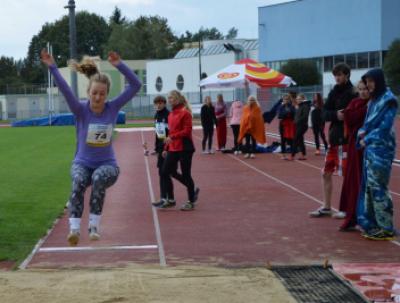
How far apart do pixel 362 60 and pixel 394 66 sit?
7.86 m

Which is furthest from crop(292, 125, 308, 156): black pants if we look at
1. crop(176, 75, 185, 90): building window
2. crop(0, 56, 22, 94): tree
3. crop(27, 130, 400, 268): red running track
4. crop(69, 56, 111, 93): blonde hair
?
crop(0, 56, 22, 94): tree

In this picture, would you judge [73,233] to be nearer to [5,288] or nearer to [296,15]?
[5,288]

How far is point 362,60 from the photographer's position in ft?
187

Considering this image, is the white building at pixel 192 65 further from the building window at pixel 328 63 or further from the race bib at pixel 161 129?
the race bib at pixel 161 129

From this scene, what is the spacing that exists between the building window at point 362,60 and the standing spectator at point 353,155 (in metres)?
49.0

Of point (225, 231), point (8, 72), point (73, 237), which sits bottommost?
point (225, 231)

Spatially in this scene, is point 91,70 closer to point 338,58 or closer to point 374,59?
point 374,59

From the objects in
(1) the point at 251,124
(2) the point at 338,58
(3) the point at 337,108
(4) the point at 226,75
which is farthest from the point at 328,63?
(3) the point at 337,108

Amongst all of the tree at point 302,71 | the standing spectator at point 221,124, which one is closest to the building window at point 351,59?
the tree at point 302,71

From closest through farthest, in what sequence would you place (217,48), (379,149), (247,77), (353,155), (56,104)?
1. (379,149)
2. (353,155)
3. (247,77)
4. (56,104)
5. (217,48)

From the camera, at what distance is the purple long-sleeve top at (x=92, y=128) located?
267 inches

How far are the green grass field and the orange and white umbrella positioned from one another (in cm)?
574

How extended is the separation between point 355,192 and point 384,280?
8.77 ft

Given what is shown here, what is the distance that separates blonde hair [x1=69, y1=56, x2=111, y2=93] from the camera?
6.75 metres
